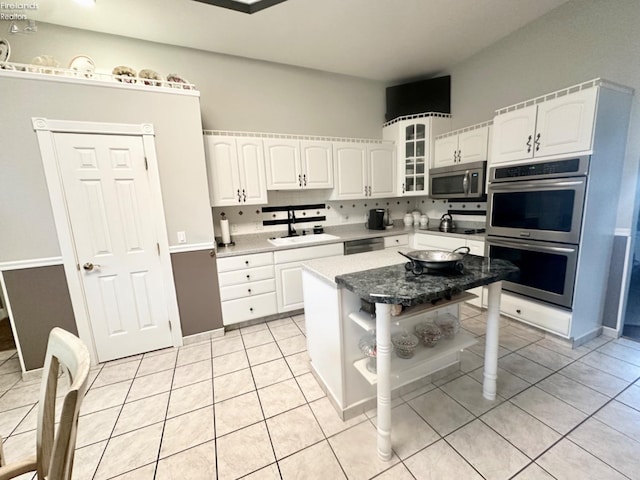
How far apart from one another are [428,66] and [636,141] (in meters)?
2.32

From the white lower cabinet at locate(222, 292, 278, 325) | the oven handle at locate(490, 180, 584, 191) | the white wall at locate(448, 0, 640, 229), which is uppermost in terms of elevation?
the white wall at locate(448, 0, 640, 229)

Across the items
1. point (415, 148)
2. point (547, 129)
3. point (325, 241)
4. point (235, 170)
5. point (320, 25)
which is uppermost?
point (320, 25)

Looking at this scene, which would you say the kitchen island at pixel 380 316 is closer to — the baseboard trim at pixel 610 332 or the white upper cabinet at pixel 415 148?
the baseboard trim at pixel 610 332

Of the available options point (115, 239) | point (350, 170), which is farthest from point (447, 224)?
point (115, 239)

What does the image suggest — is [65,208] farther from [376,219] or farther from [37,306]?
[376,219]

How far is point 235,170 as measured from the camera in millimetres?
2898

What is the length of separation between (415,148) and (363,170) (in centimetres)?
83

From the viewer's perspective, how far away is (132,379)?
7.05ft

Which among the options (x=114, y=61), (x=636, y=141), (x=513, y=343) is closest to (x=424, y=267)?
(x=513, y=343)

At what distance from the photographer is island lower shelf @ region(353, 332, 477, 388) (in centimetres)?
146

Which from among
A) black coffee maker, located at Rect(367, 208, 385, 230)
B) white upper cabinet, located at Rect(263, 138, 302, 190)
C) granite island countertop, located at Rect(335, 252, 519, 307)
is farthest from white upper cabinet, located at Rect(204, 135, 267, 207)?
granite island countertop, located at Rect(335, 252, 519, 307)

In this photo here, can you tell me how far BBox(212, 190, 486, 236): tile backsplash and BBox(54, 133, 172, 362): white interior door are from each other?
928 mm

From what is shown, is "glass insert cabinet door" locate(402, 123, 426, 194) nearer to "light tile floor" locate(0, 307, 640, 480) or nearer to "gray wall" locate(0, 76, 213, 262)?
"light tile floor" locate(0, 307, 640, 480)

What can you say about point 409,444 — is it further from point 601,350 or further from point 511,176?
point 511,176
